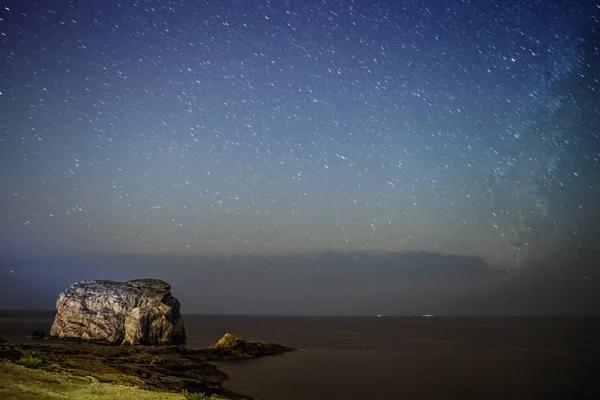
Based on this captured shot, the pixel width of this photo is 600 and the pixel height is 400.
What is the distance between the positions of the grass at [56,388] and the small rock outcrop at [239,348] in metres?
31.7

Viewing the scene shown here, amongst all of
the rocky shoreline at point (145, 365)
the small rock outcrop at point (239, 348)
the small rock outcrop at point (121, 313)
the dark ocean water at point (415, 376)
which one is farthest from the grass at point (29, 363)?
the small rock outcrop at point (121, 313)

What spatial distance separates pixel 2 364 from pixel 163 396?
30.5ft

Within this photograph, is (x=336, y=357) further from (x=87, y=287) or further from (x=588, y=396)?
(x=87, y=287)

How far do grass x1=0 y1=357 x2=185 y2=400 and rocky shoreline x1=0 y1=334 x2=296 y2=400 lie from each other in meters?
2.55

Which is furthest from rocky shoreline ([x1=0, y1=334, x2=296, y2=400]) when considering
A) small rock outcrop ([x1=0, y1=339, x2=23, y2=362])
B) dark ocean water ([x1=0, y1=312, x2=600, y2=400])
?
dark ocean water ([x1=0, y1=312, x2=600, y2=400])

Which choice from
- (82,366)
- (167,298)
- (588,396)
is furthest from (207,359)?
(588,396)

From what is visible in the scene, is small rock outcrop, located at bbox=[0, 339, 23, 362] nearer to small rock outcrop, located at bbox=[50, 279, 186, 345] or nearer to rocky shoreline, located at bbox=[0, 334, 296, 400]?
rocky shoreline, located at bbox=[0, 334, 296, 400]

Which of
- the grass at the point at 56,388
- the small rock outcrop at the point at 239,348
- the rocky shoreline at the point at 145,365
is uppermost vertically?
the grass at the point at 56,388

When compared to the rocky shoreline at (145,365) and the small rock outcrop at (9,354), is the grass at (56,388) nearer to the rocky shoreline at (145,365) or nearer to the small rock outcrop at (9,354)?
the rocky shoreline at (145,365)

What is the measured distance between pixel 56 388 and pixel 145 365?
17.6 meters

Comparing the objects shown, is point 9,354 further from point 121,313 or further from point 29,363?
point 121,313

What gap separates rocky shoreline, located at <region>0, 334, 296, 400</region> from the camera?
107ft

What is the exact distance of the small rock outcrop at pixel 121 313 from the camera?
6425 centimetres

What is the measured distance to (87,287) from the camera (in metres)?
72.6
